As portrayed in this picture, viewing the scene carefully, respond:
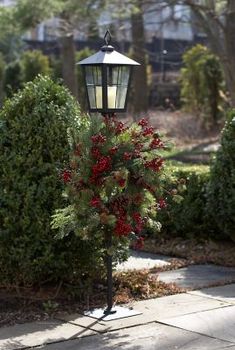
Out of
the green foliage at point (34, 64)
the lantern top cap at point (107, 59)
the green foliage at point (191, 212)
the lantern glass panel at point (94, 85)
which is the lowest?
the green foliage at point (191, 212)

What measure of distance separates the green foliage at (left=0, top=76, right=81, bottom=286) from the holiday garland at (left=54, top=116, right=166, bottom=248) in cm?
50

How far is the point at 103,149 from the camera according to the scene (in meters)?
5.95

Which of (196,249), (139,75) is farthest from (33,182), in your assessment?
(139,75)

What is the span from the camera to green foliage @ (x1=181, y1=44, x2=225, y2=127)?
78.1ft

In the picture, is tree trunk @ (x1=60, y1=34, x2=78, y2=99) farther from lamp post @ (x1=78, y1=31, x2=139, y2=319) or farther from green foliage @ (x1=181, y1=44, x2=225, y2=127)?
lamp post @ (x1=78, y1=31, x2=139, y2=319)

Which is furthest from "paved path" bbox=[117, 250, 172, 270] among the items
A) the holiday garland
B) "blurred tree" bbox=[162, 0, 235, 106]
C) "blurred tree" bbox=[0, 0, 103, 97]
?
"blurred tree" bbox=[0, 0, 103, 97]

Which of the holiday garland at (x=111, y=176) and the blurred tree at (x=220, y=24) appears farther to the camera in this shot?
the blurred tree at (x=220, y=24)

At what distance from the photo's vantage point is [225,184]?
8.68 metres

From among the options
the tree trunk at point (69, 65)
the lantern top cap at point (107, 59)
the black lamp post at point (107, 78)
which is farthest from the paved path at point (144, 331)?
the tree trunk at point (69, 65)

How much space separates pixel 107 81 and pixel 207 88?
17.8 meters

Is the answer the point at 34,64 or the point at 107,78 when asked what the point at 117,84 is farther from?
the point at 34,64

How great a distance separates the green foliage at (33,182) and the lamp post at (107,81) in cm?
42

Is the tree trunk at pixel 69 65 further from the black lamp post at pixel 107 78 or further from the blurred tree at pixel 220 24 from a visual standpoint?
the black lamp post at pixel 107 78

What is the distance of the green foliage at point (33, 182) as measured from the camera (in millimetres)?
6523
